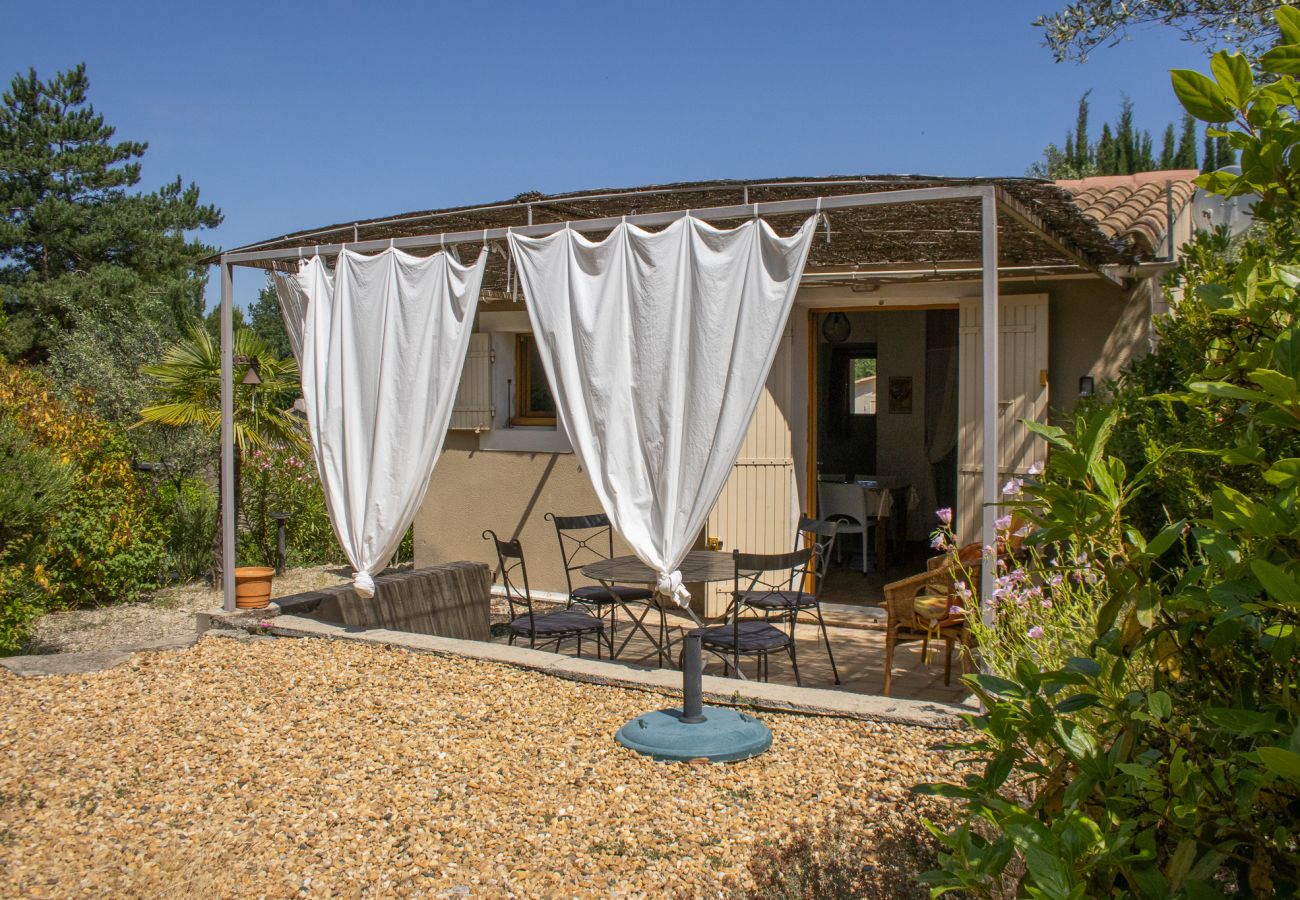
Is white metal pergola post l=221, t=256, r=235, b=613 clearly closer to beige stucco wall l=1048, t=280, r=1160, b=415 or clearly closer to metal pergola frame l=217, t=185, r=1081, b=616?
metal pergola frame l=217, t=185, r=1081, b=616

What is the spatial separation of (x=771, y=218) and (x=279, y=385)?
5.21 m

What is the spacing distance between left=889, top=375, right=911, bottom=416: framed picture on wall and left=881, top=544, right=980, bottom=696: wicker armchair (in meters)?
5.95

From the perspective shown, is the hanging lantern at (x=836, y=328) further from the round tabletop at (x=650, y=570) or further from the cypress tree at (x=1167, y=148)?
the cypress tree at (x=1167, y=148)

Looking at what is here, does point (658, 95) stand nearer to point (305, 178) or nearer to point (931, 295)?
point (305, 178)

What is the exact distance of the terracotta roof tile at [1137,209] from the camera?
6598 mm

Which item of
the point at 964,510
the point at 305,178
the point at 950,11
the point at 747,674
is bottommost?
the point at 747,674

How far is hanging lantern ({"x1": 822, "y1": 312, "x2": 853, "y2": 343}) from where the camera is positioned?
1091 cm

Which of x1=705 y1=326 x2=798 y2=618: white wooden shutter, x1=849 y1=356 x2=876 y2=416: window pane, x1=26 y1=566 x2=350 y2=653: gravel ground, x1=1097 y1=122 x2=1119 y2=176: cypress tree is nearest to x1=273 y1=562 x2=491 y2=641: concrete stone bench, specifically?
x1=26 y1=566 x2=350 y2=653: gravel ground

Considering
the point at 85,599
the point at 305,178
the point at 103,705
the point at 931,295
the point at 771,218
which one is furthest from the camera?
the point at 305,178

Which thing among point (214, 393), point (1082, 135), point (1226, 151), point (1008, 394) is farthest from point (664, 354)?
point (1082, 135)

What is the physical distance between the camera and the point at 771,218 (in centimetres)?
607

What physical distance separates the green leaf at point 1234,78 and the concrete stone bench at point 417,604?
5807 millimetres

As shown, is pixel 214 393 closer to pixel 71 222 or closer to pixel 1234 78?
pixel 1234 78

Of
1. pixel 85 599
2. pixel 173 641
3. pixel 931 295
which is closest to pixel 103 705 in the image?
pixel 173 641
